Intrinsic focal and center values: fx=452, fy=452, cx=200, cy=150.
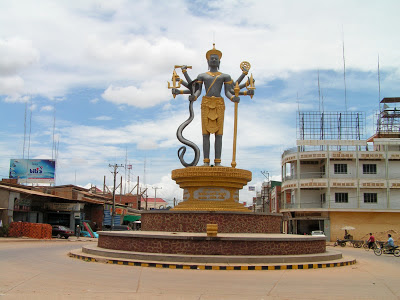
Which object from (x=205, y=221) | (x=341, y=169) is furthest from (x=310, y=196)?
(x=205, y=221)

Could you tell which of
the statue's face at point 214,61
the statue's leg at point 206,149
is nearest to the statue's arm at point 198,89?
the statue's face at point 214,61

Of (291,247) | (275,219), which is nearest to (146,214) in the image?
(275,219)

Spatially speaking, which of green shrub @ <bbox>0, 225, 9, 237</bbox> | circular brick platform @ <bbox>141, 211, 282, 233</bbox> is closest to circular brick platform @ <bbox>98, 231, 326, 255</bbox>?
circular brick platform @ <bbox>141, 211, 282, 233</bbox>

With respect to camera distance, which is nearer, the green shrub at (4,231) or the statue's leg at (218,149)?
the statue's leg at (218,149)

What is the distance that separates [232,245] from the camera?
46.7 feet

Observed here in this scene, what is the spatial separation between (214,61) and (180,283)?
13.8m

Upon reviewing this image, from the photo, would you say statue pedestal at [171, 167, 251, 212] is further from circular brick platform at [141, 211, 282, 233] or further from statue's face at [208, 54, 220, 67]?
statue's face at [208, 54, 220, 67]

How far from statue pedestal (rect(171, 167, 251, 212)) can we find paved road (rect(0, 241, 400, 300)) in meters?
6.53

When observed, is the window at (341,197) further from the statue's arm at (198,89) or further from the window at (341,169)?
the statue's arm at (198,89)

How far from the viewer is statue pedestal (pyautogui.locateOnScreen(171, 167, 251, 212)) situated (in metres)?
19.5

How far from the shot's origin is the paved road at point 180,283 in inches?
359

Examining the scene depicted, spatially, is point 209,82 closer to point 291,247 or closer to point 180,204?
point 180,204

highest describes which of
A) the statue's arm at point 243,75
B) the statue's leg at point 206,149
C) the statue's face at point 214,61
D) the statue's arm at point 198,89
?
the statue's face at point 214,61

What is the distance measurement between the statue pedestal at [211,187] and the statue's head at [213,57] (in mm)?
5602
